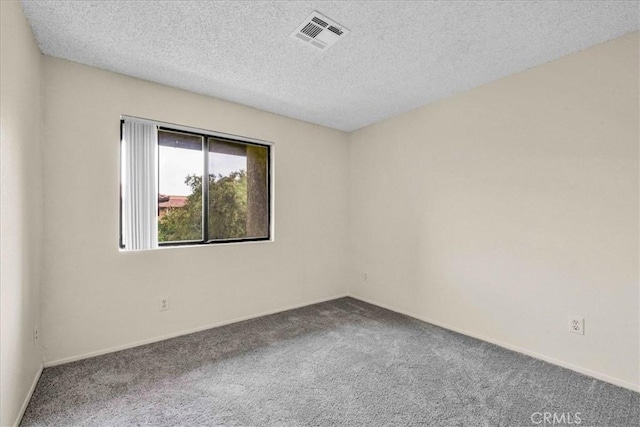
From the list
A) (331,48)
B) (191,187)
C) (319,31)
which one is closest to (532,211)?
(331,48)

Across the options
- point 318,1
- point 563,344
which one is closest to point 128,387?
point 318,1

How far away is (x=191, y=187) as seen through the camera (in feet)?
10.2

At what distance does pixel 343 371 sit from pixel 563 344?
1732 mm

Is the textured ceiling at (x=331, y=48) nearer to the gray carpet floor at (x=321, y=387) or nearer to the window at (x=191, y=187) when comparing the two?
the window at (x=191, y=187)

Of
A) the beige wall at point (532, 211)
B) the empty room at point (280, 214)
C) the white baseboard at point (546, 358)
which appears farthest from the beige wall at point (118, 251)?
the white baseboard at point (546, 358)

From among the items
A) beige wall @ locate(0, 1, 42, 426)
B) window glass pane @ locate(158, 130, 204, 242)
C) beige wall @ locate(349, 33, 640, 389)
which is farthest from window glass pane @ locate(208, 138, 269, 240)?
beige wall @ locate(349, 33, 640, 389)

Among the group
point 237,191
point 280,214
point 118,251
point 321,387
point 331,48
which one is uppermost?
point 331,48

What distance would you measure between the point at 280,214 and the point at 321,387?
6.72 feet

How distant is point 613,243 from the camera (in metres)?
2.12

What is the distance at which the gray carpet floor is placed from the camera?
1757mm

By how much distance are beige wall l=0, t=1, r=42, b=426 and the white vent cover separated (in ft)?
5.12

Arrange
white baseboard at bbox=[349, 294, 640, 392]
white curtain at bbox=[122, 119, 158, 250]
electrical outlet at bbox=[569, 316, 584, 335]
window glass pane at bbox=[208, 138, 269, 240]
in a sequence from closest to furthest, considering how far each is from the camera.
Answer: white baseboard at bbox=[349, 294, 640, 392] → electrical outlet at bbox=[569, 316, 584, 335] → white curtain at bbox=[122, 119, 158, 250] → window glass pane at bbox=[208, 138, 269, 240]

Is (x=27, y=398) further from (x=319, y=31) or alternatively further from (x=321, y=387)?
(x=319, y=31)

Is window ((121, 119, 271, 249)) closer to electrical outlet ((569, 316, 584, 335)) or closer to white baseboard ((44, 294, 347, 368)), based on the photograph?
white baseboard ((44, 294, 347, 368))
